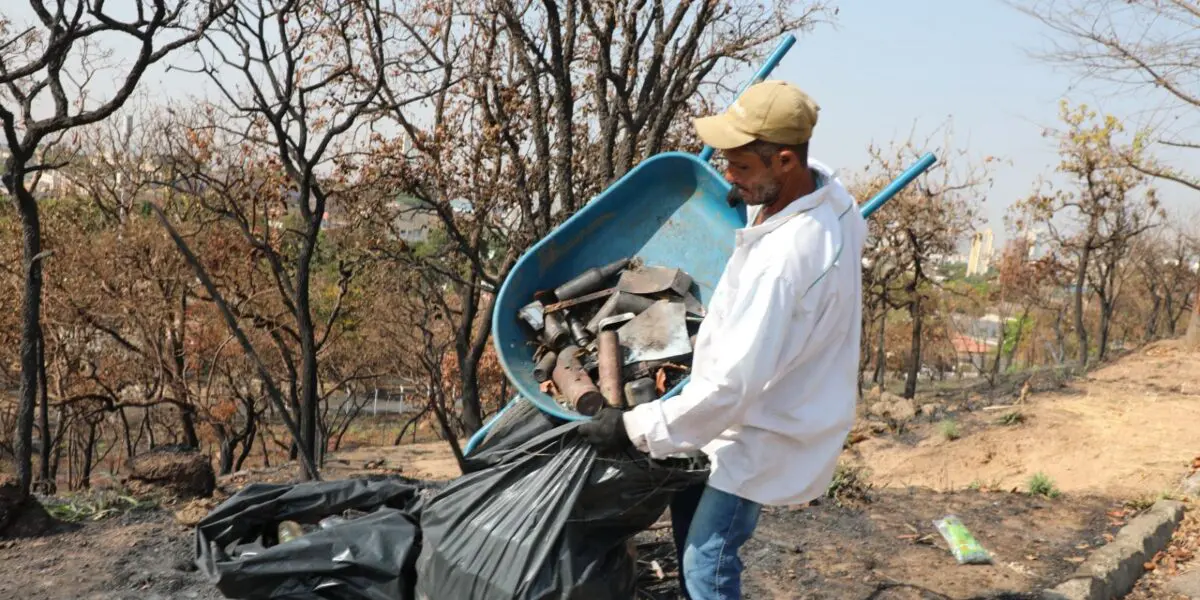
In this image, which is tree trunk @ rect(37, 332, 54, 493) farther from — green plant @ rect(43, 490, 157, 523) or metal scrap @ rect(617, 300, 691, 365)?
metal scrap @ rect(617, 300, 691, 365)

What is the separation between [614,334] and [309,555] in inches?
44.5

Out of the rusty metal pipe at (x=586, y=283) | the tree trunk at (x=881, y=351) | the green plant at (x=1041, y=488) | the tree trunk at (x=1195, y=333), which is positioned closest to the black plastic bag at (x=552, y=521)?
the rusty metal pipe at (x=586, y=283)

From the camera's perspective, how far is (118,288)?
14.5 meters

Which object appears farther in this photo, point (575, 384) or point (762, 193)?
point (575, 384)

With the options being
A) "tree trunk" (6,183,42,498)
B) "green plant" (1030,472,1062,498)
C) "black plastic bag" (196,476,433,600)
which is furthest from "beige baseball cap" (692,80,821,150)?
"tree trunk" (6,183,42,498)

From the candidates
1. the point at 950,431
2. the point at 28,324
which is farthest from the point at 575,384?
the point at 950,431

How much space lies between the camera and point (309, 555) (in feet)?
9.11

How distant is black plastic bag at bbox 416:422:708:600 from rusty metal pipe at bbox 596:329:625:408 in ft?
0.56

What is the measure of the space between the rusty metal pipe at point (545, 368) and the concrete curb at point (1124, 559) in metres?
2.27

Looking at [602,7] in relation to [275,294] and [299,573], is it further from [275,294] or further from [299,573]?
[275,294]

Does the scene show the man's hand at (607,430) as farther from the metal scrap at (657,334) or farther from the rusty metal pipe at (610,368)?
the metal scrap at (657,334)

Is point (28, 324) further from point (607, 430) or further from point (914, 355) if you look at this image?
point (914, 355)

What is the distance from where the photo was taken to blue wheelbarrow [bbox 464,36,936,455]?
3.02 meters

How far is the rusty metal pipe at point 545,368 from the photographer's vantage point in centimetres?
281
